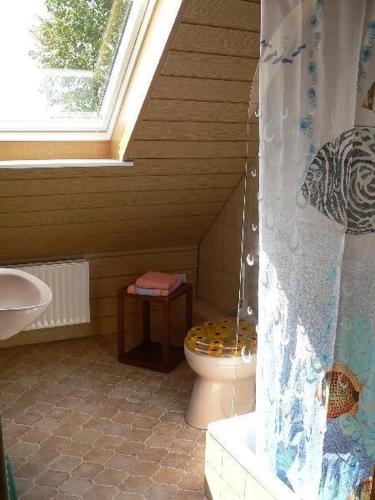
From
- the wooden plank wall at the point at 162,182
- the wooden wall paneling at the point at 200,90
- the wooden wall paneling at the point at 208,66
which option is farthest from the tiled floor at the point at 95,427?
the wooden wall paneling at the point at 208,66

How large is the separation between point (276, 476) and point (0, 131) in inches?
74.6

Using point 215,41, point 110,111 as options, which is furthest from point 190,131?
point 215,41

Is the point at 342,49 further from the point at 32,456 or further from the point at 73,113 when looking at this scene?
the point at 32,456

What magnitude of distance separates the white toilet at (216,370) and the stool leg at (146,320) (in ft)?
2.67

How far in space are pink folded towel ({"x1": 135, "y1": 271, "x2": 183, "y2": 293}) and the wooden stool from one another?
45 mm

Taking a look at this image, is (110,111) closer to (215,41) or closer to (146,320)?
(215,41)

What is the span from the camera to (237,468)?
1.86 meters

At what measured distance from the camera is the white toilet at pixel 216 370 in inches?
90.2

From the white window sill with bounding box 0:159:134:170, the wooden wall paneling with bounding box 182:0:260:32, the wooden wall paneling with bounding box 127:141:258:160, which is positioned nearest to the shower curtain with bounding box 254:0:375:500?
the wooden wall paneling with bounding box 182:0:260:32

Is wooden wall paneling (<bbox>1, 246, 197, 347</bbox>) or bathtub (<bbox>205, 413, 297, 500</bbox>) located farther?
wooden wall paneling (<bbox>1, 246, 197, 347</bbox>)

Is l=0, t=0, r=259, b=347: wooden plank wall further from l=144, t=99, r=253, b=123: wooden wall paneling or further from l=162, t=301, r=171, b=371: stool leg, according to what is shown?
l=162, t=301, r=171, b=371: stool leg

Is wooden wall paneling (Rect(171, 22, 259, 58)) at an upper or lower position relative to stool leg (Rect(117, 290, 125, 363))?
upper

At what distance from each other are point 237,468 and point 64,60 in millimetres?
1787

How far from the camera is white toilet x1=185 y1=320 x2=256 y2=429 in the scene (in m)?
2.29
